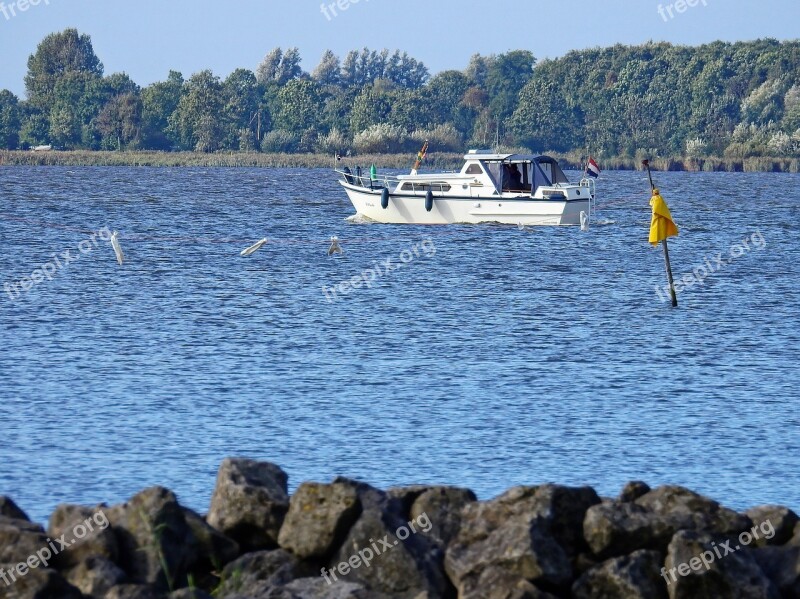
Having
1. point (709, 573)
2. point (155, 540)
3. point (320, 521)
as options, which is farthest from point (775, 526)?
point (155, 540)

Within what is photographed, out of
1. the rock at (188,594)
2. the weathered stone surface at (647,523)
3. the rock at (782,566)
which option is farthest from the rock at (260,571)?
the rock at (782,566)

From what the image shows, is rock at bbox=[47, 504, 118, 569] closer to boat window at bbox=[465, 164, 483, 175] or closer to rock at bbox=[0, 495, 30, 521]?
rock at bbox=[0, 495, 30, 521]

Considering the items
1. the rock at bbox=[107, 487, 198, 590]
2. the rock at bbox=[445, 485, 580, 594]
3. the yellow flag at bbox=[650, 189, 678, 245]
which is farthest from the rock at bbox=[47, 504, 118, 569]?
the yellow flag at bbox=[650, 189, 678, 245]

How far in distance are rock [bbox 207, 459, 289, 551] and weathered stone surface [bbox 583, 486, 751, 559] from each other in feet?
8.66

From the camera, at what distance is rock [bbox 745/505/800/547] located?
41.2ft

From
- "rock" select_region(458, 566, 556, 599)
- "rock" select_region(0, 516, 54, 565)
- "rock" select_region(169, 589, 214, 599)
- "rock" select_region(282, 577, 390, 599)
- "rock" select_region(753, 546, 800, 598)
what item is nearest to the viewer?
"rock" select_region(169, 589, 214, 599)

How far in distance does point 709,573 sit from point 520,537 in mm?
1483

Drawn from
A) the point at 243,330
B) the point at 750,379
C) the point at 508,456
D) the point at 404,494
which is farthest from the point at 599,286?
the point at 404,494

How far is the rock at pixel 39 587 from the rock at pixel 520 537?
120 inches

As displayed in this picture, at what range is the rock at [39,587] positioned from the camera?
11.0 metres

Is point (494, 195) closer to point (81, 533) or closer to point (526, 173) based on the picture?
point (526, 173)

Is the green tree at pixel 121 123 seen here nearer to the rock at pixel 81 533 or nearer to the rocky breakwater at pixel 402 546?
the rock at pixel 81 533

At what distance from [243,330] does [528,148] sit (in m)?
172

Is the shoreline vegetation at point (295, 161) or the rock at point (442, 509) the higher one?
the rock at point (442, 509)
